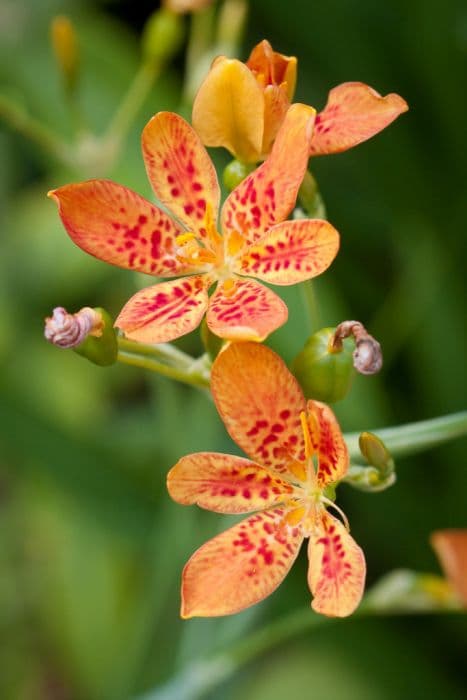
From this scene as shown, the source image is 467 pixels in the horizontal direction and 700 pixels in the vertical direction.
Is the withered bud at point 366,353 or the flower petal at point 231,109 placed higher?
the flower petal at point 231,109

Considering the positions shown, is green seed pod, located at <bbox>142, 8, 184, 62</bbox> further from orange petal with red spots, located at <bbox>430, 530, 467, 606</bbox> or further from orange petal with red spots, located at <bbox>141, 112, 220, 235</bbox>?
orange petal with red spots, located at <bbox>430, 530, 467, 606</bbox>

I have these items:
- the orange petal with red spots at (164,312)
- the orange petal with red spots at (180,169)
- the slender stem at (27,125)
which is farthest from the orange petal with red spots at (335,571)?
the slender stem at (27,125)

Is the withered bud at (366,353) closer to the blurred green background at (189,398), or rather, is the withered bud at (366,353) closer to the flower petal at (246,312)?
the flower petal at (246,312)

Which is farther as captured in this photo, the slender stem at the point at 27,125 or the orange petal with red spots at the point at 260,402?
the slender stem at the point at 27,125

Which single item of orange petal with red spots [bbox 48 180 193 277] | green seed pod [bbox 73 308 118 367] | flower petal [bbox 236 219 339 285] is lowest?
green seed pod [bbox 73 308 118 367]

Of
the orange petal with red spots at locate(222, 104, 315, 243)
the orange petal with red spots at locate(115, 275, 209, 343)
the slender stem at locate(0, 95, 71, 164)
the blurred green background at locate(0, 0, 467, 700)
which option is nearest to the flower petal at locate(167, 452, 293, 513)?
the orange petal with red spots at locate(115, 275, 209, 343)

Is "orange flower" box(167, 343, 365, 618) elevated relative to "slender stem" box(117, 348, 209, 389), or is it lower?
lower

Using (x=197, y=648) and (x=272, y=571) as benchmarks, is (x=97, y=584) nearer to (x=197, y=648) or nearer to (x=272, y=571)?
(x=197, y=648)
